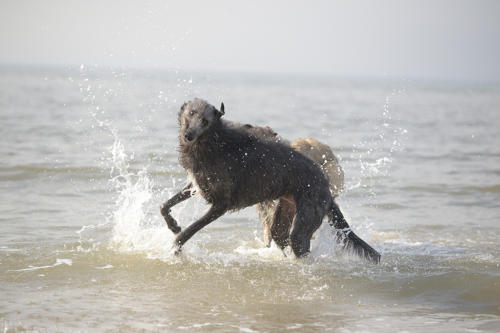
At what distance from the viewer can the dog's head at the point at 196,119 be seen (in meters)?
6.26

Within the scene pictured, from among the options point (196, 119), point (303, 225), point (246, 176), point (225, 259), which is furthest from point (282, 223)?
point (196, 119)

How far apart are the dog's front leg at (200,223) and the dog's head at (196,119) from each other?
2.61 feet

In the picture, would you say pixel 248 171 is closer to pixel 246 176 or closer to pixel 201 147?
pixel 246 176

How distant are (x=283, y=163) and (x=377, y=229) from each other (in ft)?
10.0

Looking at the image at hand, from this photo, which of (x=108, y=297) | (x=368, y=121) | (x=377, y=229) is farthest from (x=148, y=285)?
(x=368, y=121)

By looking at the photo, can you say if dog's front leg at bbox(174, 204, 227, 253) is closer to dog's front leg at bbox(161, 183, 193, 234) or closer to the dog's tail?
dog's front leg at bbox(161, 183, 193, 234)

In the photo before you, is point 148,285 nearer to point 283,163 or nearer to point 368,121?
point 283,163

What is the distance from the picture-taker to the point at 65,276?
629 centimetres

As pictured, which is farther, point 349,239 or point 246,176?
point 349,239

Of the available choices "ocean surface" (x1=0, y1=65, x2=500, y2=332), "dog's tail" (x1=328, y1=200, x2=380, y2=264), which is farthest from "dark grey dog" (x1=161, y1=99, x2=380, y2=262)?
"ocean surface" (x1=0, y1=65, x2=500, y2=332)

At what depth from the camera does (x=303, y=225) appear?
6.71 meters

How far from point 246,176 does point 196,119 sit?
853 millimetres

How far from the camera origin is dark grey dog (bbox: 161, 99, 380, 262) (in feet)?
21.3

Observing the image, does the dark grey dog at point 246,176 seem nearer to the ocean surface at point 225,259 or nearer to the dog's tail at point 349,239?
the dog's tail at point 349,239
